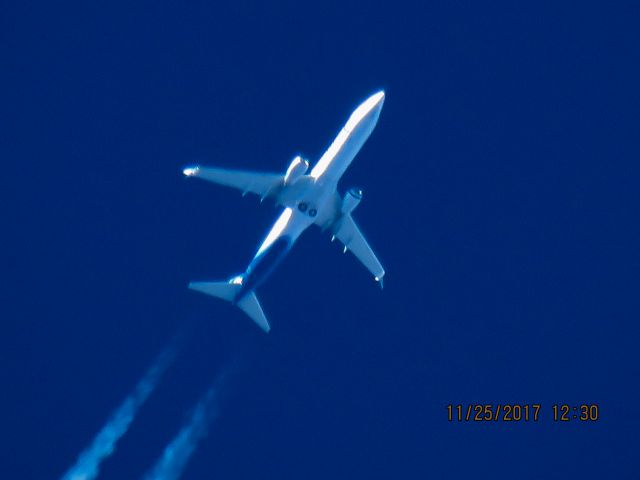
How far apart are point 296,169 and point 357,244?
30.4 feet

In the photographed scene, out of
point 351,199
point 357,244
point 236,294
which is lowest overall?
point 236,294

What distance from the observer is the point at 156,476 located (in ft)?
225

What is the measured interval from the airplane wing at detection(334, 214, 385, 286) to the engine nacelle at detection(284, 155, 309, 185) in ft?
18.9

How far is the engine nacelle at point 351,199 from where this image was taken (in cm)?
6372

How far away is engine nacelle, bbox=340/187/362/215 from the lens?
63719 millimetres

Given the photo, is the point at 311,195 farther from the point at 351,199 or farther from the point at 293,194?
the point at 351,199

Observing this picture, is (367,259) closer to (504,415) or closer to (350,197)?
(350,197)

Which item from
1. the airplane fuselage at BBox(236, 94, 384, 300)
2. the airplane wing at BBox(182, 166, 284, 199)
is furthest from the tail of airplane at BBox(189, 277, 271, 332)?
the airplane wing at BBox(182, 166, 284, 199)

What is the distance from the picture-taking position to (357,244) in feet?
225

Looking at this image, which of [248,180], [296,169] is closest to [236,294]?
[248,180]

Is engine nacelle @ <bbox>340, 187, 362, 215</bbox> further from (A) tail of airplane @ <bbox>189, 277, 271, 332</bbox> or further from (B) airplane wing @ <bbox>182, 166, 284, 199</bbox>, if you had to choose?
(A) tail of airplane @ <bbox>189, 277, 271, 332</bbox>

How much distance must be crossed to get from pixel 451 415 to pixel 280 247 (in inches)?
905

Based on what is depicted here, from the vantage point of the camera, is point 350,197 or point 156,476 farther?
point 156,476

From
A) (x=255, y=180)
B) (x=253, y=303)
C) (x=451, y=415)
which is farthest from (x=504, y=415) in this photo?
(x=255, y=180)
